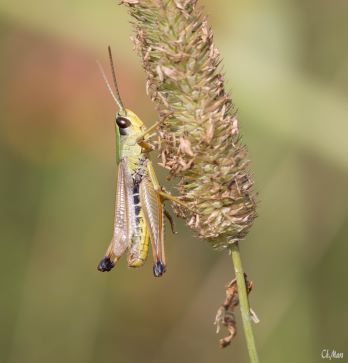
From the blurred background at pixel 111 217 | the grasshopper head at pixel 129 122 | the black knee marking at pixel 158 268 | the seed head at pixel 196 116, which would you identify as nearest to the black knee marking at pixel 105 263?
the black knee marking at pixel 158 268

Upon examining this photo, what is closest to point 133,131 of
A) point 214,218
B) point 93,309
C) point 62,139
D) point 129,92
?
point 214,218

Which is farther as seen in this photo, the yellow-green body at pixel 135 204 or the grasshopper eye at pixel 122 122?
the grasshopper eye at pixel 122 122

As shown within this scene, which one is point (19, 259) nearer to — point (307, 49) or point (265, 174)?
point (265, 174)

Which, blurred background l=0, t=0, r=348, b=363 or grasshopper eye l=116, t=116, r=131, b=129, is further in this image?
blurred background l=0, t=0, r=348, b=363

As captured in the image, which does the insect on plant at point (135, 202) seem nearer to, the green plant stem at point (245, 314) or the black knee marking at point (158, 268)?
the black knee marking at point (158, 268)

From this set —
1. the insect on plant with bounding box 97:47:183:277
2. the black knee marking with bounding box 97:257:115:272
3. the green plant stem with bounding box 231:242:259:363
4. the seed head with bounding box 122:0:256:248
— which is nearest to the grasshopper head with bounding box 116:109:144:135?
the insect on plant with bounding box 97:47:183:277

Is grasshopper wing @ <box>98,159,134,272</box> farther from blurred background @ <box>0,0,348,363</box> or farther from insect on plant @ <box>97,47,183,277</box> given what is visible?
blurred background @ <box>0,0,348,363</box>
